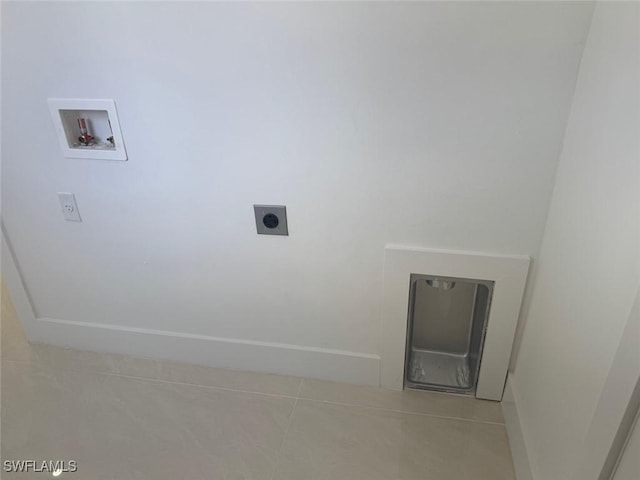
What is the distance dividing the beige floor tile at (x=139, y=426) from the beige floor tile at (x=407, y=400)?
0.43 feet

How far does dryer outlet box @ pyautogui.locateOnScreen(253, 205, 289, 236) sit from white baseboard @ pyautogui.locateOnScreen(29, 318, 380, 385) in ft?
1.51

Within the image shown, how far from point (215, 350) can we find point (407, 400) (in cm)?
72

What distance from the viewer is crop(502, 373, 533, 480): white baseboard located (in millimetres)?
1192

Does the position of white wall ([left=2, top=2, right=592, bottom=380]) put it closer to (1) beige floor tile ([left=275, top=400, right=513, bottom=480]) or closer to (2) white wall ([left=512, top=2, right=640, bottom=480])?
(2) white wall ([left=512, top=2, right=640, bottom=480])

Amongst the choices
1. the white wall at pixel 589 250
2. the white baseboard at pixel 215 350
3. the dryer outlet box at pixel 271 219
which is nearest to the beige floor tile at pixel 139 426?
the white baseboard at pixel 215 350

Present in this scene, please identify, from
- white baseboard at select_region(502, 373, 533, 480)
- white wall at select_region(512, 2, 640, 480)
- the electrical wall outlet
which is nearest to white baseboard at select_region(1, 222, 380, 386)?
the electrical wall outlet

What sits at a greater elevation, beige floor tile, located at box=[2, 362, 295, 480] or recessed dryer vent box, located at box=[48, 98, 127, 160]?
recessed dryer vent box, located at box=[48, 98, 127, 160]

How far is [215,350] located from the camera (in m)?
1.64

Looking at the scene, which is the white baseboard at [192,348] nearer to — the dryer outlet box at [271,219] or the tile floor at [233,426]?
the tile floor at [233,426]

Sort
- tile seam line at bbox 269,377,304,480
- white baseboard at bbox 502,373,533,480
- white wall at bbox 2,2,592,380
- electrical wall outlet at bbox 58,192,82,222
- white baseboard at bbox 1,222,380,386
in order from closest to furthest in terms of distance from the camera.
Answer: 1. white wall at bbox 2,2,592,380
2. white baseboard at bbox 502,373,533,480
3. tile seam line at bbox 269,377,304,480
4. electrical wall outlet at bbox 58,192,82,222
5. white baseboard at bbox 1,222,380,386

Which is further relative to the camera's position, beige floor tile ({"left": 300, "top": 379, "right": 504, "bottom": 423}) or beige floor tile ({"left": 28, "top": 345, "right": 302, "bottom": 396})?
beige floor tile ({"left": 28, "top": 345, "right": 302, "bottom": 396})

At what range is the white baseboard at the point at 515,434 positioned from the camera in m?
1.19

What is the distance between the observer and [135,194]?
4.58 ft

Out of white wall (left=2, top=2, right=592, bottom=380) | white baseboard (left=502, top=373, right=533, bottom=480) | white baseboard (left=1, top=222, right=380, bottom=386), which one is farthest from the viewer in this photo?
white baseboard (left=1, top=222, right=380, bottom=386)
